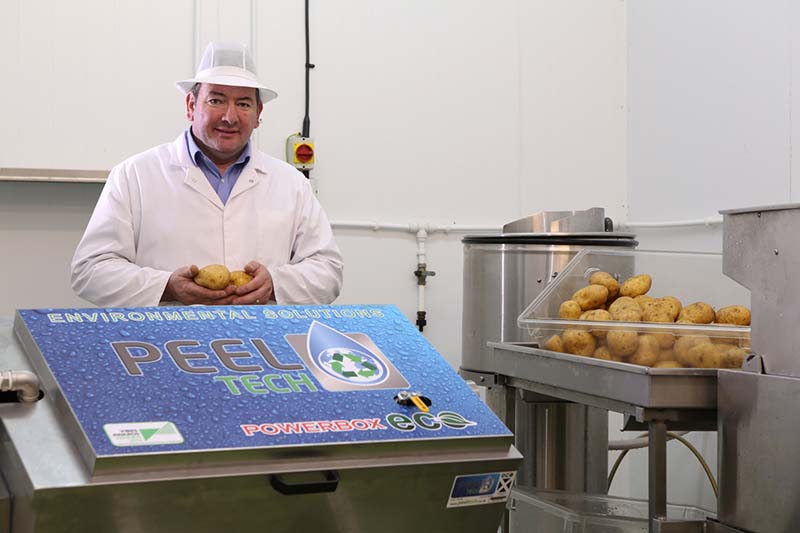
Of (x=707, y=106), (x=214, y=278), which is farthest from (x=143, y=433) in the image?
(x=707, y=106)

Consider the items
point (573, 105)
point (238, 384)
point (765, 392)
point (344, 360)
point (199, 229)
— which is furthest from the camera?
point (573, 105)

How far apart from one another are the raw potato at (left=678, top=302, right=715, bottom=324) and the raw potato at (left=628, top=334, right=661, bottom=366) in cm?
12

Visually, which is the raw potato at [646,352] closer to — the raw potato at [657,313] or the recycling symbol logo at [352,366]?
the raw potato at [657,313]

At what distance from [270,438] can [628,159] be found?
3.07 meters

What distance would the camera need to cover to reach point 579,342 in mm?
1665

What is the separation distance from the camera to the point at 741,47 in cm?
300

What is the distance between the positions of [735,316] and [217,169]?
132cm

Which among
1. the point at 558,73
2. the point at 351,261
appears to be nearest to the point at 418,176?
the point at 351,261

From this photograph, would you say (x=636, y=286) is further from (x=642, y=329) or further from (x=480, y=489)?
(x=480, y=489)

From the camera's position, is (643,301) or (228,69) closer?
(643,301)

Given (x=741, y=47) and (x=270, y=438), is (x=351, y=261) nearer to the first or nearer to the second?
(x=741, y=47)

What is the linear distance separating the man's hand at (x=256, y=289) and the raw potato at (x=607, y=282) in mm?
695

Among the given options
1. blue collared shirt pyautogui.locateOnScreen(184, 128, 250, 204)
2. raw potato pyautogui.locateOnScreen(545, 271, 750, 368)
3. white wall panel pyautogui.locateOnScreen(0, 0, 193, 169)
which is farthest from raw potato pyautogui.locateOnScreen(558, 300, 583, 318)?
white wall panel pyautogui.locateOnScreen(0, 0, 193, 169)

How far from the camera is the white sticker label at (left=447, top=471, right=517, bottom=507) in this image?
92cm
